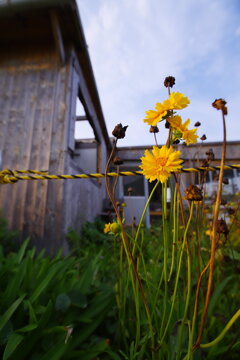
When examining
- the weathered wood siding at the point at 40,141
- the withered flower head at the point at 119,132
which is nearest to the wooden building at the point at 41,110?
the weathered wood siding at the point at 40,141

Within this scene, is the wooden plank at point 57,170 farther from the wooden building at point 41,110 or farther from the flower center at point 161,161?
the flower center at point 161,161

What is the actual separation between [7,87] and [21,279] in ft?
11.8

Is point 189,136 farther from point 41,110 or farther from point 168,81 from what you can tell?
point 41,110

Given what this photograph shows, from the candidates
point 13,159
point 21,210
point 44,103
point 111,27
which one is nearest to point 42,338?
point 21,210

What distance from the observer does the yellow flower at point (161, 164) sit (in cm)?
46

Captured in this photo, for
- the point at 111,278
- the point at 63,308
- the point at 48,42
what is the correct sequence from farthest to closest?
the point at 48,42, the point at 111,278, the point at 63,308

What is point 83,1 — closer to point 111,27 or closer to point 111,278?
point 111,278

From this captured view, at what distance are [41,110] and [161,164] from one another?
3.31 m

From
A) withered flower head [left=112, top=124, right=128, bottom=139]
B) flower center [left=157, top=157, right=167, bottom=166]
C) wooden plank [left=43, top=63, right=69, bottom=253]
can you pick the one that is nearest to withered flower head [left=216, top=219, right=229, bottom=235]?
flower center [left=157, top=157, right=167, bottom=166]

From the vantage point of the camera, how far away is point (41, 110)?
330 centimetres

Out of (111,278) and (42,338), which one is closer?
(42,338)

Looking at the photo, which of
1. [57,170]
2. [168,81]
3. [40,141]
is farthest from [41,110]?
[168,81]

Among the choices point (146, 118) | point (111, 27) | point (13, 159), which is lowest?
point (146, 118)

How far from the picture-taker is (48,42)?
351 centimetres
